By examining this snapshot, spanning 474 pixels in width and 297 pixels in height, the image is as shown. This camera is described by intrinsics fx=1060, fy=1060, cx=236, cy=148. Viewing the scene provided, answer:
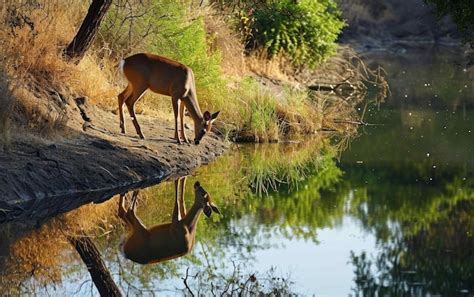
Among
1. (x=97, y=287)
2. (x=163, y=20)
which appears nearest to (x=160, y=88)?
(x=163, y=20)

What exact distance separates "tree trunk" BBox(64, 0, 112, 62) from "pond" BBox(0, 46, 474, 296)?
3285mm

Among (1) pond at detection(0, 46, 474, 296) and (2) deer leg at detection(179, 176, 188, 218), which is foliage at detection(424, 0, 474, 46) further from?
(2) deer leg at detection(179, 176, 188, 218)

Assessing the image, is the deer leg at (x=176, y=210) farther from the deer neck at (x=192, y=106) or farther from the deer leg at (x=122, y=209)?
the deer neck at (x=192, y=106)

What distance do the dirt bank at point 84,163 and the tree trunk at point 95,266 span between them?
116 cm

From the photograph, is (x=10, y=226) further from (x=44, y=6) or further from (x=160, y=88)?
(x=44, y=6)

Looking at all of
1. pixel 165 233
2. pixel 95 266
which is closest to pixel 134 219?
pixel 165 233

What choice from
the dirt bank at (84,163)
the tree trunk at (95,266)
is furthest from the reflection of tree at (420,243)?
the dirt bank at (84,163)

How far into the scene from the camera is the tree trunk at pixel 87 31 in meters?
19.0

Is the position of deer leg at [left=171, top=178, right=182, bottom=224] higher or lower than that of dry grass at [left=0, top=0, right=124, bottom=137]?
lower

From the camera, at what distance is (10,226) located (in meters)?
12.9

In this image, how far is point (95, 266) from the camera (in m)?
11.6

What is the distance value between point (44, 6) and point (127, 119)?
9.01 ft

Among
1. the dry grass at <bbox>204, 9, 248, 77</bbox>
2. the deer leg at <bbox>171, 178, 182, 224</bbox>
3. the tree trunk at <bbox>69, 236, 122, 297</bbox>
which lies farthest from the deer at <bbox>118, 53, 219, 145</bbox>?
the dry grass at <bbox>204, 9, 248, 77</bbox>

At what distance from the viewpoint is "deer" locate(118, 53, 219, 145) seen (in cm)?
1775
